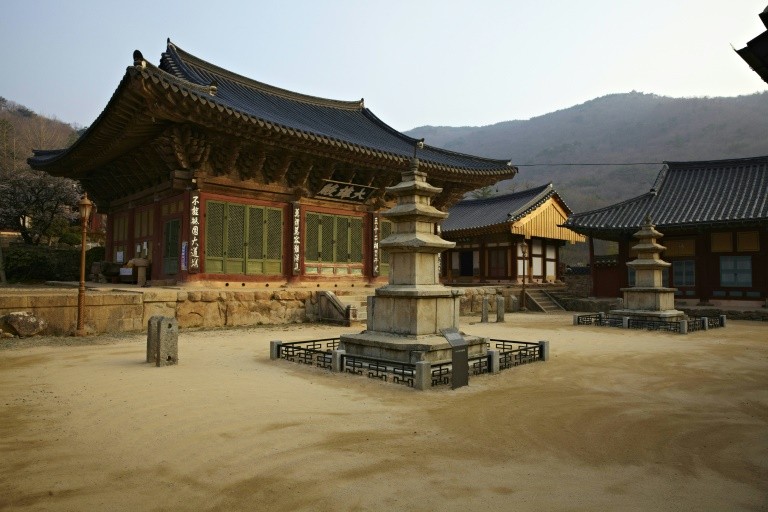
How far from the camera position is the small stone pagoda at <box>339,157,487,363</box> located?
833 cm

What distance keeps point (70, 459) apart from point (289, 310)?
1227 cm

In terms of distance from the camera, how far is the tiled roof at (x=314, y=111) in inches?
771

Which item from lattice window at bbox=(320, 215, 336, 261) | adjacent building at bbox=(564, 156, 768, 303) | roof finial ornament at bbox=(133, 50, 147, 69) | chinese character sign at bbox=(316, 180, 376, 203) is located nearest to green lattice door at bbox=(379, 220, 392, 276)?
chinese character sign at bbox=(316, 180, 376, 203)

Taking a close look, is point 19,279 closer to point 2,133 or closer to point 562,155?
point 2,133

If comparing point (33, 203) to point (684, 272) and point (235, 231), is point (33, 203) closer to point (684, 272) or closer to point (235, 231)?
point (235, 231)

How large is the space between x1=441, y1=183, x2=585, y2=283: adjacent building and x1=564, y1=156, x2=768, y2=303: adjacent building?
5.04 meters

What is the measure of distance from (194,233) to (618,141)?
11450 centimetres

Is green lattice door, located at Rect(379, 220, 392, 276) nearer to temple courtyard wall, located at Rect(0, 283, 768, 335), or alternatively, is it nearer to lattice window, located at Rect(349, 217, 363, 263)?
lattice window, located at Rect(349, 217, 363, 263)

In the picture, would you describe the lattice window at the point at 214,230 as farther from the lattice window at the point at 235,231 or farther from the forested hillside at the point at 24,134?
the forested hillside at the point at 24,134

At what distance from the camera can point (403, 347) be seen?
320 inches

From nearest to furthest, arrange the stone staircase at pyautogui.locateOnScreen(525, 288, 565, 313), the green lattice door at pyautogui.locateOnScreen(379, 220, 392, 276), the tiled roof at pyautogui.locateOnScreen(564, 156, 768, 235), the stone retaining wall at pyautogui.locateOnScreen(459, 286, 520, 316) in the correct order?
the green lattice door at pyautogui.locateOnScreen(379, 220, 392, 276) < the tiled roof at pyautogui.locateOnScreen(564, 156, 768, 235) < the stone retaining wall at pyautogui.locateOnScreen(459, 286, 520, 316) < the stone staircase at pyautogui.locateOnScreen(525, 288, 565, 313)

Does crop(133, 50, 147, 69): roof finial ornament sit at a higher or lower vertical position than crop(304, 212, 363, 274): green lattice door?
higher

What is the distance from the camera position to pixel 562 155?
11044cm

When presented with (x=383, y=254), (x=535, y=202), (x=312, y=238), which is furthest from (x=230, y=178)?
(x=535, y=202)
